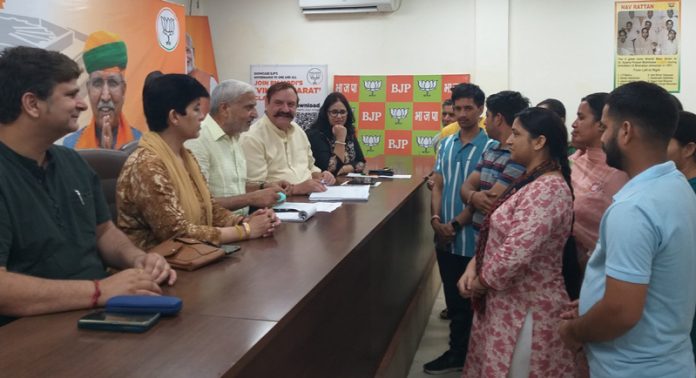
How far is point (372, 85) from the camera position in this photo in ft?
21.3

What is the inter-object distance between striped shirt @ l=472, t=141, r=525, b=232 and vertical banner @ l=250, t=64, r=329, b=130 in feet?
13.4

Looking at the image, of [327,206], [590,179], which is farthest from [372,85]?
[590,179]

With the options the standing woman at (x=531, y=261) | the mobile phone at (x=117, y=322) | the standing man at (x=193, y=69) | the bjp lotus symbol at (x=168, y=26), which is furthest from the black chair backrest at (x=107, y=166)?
the standing man at (x=193, y=69)

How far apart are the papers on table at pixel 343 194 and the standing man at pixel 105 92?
2293mm

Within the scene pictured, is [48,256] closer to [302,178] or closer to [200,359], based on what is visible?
[200,359]

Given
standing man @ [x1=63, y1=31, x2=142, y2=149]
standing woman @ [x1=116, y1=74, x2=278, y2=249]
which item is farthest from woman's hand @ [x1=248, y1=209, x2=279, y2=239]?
standing man @ [x1=63, y1=31, x2=142, y2=149]

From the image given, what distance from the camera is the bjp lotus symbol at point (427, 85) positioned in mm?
6305

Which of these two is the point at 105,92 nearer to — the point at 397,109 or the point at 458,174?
the point at 458,174

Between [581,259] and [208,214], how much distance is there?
1.48 m

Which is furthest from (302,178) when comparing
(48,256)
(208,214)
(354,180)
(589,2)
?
(589,2)

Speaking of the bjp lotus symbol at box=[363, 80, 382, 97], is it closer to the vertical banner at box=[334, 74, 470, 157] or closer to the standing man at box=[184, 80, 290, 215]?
the vertical banner at box=[334, 74, 470, 157]

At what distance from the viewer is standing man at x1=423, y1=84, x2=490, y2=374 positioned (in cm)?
286

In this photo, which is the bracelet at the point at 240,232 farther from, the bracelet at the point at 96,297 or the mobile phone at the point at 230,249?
the bracelet at the point at 96,297

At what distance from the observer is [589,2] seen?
5.85 metres
